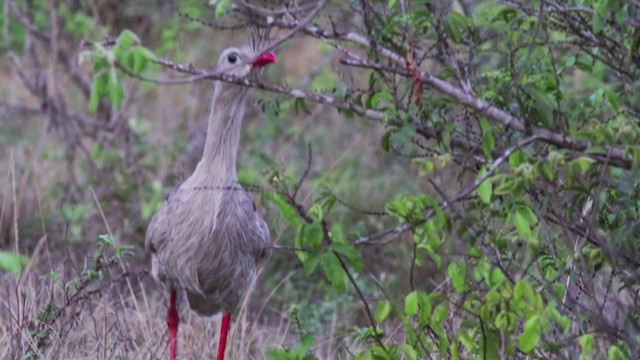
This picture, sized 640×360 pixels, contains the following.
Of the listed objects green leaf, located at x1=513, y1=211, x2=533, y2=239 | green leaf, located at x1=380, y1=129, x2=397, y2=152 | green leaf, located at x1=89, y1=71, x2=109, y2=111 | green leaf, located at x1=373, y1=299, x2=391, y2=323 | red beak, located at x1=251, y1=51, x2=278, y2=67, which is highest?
red beak, located at x1=251, y1=51, x2=278, y2=67

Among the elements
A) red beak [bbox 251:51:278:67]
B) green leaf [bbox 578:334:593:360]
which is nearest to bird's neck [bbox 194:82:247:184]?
red beak [bbox 251:51:278:67]

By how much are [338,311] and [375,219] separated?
1043 millimetres

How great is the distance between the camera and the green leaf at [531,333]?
2986 mm

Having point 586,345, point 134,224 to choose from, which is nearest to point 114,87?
point 586,345

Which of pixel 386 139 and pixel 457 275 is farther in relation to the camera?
pixel 386 139

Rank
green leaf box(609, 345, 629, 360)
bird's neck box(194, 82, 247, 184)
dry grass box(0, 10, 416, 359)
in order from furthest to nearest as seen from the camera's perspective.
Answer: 1. dry grass box(0, 10, 416, 359)
2. bird's neck box(194, 82, 247, 184)
3. green leaf box(609, 345, 629, 360)

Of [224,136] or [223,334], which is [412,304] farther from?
[223,334]

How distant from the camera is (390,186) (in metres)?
7.84

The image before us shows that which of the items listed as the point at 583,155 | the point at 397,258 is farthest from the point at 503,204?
the point at 397,258

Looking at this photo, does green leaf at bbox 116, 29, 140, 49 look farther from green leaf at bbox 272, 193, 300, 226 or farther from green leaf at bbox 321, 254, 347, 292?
green leaf at bbox 321, 254, 347, 292

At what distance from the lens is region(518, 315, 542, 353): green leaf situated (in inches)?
118

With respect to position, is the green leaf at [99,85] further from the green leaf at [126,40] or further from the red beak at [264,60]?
the red beak at [264,60]

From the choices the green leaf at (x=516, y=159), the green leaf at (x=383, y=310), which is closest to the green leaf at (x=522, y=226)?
the green leaf at (x=516, y=159)

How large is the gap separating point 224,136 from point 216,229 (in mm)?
366
